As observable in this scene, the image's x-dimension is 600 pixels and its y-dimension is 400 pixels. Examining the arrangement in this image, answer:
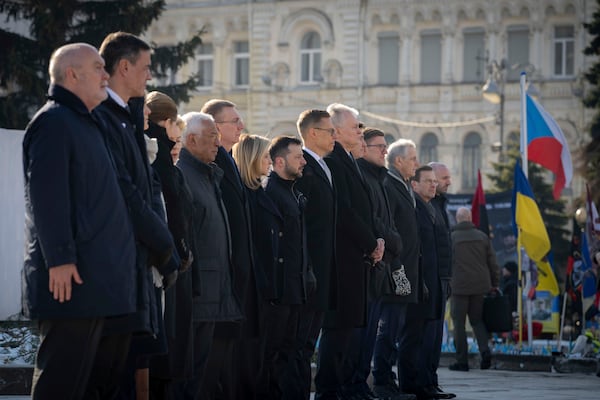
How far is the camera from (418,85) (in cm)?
5666

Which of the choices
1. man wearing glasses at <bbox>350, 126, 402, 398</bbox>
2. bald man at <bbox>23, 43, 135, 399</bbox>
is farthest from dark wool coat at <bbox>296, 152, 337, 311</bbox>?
bald man at <bbox>23, 43, 135, 399</bbox>

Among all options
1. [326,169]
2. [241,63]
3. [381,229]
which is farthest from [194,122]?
[241,63]

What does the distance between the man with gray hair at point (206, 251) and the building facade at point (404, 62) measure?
147 feet

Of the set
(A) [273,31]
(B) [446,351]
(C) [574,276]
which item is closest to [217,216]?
(B) [446,351]

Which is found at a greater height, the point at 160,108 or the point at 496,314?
the point at 160,108

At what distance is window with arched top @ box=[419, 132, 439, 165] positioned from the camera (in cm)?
5620

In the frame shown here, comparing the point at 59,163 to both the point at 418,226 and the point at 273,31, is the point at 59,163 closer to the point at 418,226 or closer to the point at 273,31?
the point at 418,226

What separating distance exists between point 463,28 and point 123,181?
50.4m

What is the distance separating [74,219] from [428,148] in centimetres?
5069

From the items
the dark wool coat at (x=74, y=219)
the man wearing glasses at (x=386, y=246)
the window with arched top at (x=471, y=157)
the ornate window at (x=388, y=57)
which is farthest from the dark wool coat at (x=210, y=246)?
the ornate window at (x=388, y=57)

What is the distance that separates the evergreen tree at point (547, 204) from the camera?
44.0 meters

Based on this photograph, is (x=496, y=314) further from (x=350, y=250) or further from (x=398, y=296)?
(x=350, y=250)

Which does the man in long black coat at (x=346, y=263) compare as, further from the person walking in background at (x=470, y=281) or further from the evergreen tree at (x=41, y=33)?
the evergreen tree at (x=41, y=33)

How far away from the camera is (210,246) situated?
8.38m
